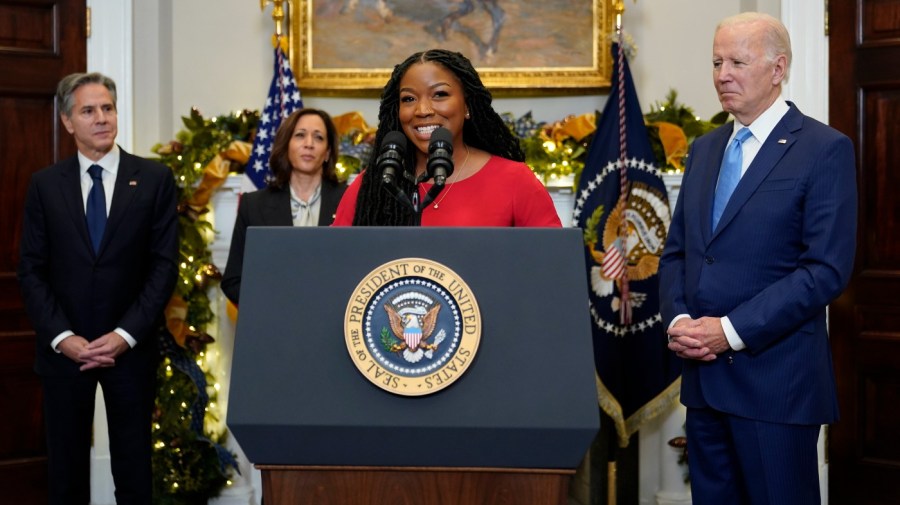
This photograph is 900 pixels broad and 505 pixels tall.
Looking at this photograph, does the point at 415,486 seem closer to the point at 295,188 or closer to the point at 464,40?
the point at 295,188

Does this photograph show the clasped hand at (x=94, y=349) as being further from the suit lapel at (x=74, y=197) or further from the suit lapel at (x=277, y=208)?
the suit lapel at (x=277, y=208)

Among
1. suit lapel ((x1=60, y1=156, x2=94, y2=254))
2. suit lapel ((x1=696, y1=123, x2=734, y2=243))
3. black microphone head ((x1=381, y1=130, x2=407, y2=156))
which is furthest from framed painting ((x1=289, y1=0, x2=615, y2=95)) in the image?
black microphone head ((x1=381, y1=130, x2=407, y2=156))

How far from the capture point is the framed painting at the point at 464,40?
17.5 ft

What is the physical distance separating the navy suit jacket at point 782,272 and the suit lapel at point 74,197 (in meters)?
2.26

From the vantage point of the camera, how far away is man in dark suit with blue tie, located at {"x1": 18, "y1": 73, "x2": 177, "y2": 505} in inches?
145

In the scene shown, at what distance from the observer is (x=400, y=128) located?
246cm

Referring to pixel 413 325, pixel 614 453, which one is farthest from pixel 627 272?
pixel 413 325

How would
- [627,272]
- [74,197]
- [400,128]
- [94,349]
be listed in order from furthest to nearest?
[627,272] < [74,197] < [94,349] < [400,128]

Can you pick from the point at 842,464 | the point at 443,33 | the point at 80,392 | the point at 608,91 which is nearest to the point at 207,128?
the point at 443,33

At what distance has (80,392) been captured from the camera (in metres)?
3.71

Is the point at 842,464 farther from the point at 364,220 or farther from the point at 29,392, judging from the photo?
the point at 29,392

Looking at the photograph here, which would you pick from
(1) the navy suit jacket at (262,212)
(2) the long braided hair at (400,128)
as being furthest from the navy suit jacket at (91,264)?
(2) the long braided hair at (400,128)

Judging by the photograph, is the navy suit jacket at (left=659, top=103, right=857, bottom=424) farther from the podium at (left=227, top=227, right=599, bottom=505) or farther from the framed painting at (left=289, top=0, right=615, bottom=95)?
the framed painting at (left=289, top=0, right=615, bottom=95)

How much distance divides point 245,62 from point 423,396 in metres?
4.17
